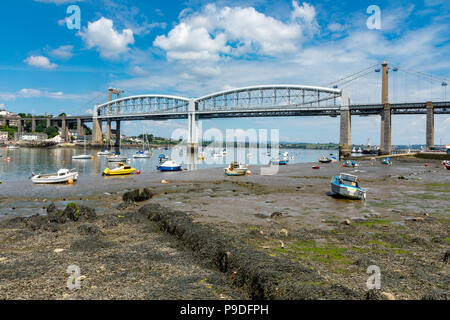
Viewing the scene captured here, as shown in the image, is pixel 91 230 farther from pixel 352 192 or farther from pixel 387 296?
pixel 352 192

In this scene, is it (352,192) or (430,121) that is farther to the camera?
(430,121)

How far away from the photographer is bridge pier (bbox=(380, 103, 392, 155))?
343 feet

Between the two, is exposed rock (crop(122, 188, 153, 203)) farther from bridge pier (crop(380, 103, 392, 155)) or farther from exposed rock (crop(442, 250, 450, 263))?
bridge pier (crop(380, 103, 392, 155))

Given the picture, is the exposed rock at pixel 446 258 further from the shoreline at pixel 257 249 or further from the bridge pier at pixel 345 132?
the bridge pier at pixel 345 132

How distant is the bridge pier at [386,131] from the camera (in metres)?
105

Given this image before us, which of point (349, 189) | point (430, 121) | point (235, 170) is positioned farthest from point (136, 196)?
point (430, 121)

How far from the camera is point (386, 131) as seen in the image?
345 feet

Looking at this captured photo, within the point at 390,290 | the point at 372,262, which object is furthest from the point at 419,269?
the point at 390,290

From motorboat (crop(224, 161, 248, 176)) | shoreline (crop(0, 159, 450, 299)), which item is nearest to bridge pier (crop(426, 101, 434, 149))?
motorboat (crop(224, 161, 248, 176))

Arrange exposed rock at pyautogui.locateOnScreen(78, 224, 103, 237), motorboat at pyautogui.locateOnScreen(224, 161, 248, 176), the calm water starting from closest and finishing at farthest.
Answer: exposed rock at pyautogui.locateOnScreen(78, 224, 103, 237) → motorboat at pyautogui.locateOnScreen(224, 161, 248, 176) → the calm water

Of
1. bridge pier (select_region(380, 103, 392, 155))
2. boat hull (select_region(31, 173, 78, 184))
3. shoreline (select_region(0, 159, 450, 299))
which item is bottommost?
shoreline (select_region(0, 159, 450, 299))

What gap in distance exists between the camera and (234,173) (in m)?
47.4

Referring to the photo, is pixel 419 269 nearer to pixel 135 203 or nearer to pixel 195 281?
pixel 195 281

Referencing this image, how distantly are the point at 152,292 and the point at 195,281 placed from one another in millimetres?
1292
